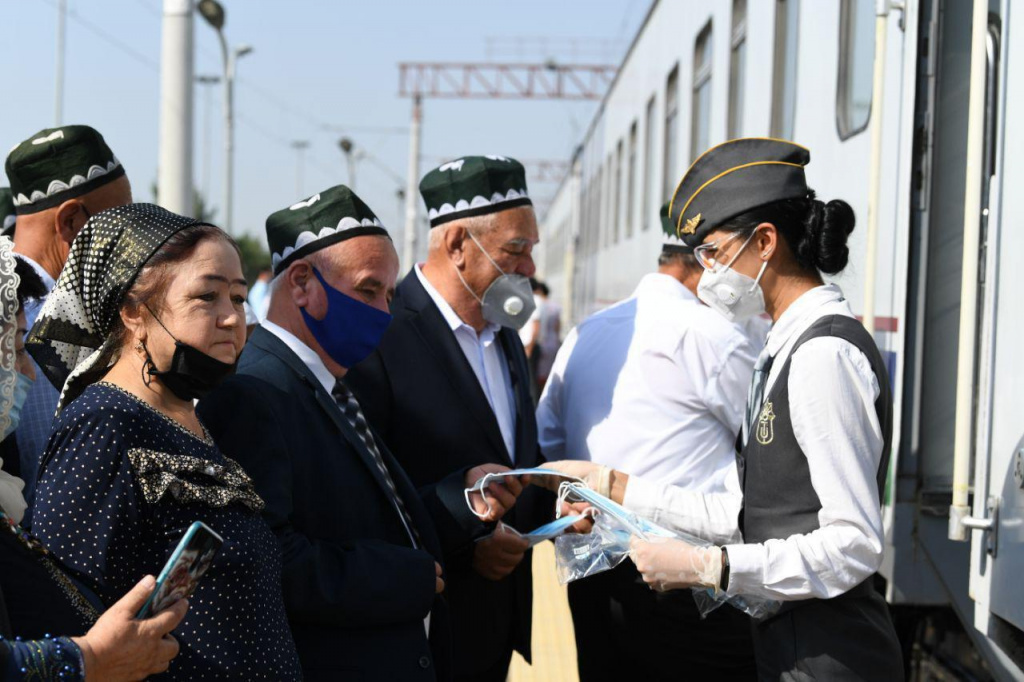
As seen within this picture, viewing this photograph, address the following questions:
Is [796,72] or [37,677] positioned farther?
[796,72]

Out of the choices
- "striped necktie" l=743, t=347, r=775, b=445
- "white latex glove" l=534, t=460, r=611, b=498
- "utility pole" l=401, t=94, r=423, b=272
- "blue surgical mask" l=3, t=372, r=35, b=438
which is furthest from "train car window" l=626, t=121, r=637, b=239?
"utility pole" l=401, t=94, r=423, b=272

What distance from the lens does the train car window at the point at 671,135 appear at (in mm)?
7574

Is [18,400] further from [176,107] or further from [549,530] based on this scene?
[176,107]

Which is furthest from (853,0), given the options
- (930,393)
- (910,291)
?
(930,393)

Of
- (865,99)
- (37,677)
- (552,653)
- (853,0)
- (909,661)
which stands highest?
(853,0)

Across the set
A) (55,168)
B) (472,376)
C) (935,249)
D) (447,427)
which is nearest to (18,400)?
(55,168)

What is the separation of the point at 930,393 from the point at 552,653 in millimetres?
2683

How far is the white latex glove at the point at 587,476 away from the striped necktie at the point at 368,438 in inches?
17.7

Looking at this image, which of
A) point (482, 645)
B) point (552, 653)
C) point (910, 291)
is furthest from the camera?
point (552, 653)

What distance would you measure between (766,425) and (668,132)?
5780mm

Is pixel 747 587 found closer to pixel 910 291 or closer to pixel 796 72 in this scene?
pixel 910 291

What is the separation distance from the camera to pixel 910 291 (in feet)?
11.2

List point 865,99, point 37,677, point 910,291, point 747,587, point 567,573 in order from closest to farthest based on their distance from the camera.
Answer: point 37,677 < point 747,587 < point 567,573 < point 910,291 < point 865,99

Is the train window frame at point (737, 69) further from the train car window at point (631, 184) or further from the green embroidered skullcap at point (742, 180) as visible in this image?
the train car window at point (631, 184)
